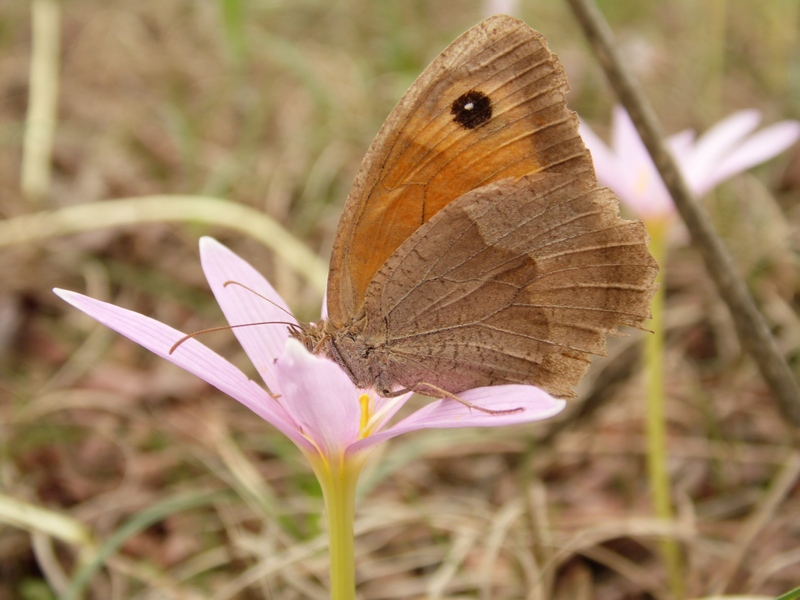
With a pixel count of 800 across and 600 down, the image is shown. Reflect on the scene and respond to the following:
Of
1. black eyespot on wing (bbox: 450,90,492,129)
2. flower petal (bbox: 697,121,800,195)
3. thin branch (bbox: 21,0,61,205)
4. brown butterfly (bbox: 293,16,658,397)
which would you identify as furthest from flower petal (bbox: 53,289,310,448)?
thin branch (bbox: 21,0,61,205)

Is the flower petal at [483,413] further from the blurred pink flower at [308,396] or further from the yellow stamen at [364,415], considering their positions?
the yellow stamen at [364,415]

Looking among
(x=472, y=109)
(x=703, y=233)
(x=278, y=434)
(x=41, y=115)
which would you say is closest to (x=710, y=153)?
(x=703, y=233)

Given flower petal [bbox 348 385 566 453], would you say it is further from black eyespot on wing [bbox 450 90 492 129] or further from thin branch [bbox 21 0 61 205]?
thin branch [bbox 21 0 61 205]

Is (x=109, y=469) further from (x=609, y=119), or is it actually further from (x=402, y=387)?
(x=609, y=119)

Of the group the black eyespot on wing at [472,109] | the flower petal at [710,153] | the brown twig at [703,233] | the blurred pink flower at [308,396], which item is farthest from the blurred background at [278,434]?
the black eyespot on wing at [472,109]

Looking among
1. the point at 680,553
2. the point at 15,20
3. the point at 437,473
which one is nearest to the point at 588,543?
the point at 680,553

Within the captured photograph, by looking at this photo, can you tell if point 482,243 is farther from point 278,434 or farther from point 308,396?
point 278,434
